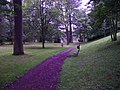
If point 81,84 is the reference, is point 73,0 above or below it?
above

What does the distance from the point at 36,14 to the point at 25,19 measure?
Answer: 2881 mm

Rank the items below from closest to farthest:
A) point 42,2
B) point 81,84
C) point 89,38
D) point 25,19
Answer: point 81,84
point 42,2
point 25,19
point 89,38

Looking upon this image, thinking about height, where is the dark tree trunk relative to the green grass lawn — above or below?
above

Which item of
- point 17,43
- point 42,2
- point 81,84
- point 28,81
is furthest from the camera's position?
point 42,2

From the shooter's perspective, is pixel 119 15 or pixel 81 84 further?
pixel 119 15

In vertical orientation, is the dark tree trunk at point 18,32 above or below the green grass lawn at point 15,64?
above

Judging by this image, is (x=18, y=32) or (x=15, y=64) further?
(x=18, y=32)

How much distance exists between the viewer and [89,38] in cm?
4281

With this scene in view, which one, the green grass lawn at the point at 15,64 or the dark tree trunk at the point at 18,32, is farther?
the dark tree trunk at the point at 18,32

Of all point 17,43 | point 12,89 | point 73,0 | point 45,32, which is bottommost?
point 12,89

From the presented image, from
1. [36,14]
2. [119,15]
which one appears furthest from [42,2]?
[119,15]

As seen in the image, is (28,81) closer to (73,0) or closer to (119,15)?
(119,15)

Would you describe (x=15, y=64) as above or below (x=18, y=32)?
below

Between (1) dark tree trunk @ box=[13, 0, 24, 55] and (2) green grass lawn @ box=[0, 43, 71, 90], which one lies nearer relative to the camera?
(2) green grass lawn @ box=[0, 43, 71, 90]
